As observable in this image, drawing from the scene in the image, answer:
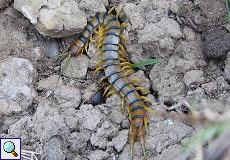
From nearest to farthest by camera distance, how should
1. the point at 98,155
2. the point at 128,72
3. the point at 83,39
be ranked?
the point at 98,155 → the point at 128,72 → the point at 83,39

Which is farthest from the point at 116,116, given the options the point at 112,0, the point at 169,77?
the point at 112,0

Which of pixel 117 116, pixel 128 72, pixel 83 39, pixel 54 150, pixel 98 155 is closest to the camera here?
pixel 54 150

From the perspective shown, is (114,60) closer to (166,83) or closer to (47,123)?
(166,83)

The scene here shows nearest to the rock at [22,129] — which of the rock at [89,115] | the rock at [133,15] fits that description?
the rock at [89,115]

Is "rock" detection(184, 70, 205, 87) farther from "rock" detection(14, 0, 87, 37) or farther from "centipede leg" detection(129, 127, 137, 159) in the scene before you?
"rock" detection(14, 0, 87, 37)

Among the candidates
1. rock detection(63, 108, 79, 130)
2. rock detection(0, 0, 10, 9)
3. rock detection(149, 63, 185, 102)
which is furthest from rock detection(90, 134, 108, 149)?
rock detection(0, 0, 10, 9)

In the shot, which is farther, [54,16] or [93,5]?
[93,5]

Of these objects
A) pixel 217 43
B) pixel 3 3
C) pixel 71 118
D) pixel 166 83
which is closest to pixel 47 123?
pixel 71 118
